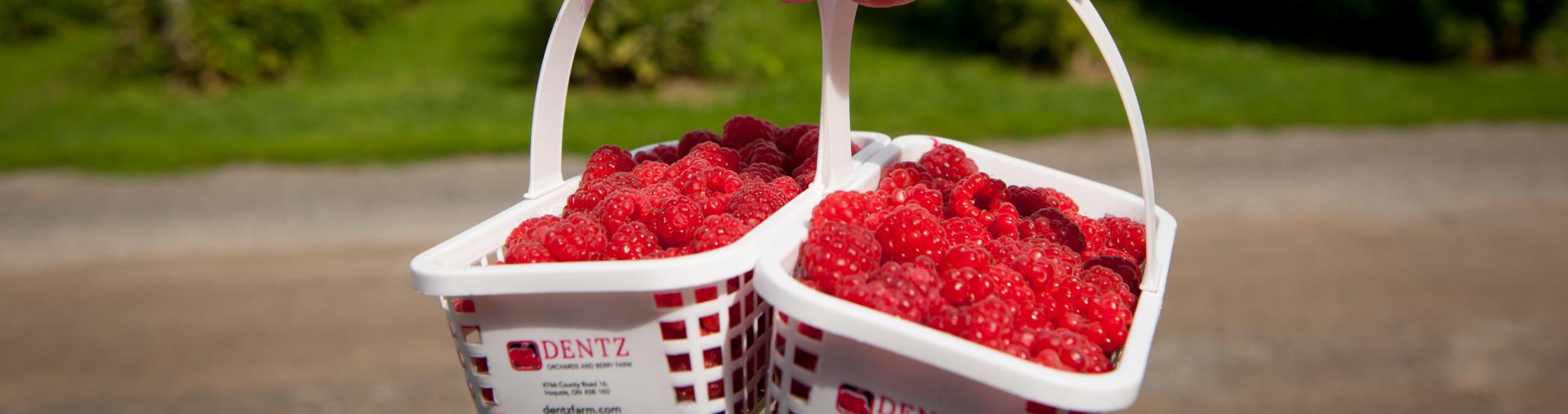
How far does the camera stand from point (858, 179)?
169cm

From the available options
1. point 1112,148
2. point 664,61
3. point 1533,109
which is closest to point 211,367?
point 664,61

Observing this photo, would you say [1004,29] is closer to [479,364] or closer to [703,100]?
[703,100]

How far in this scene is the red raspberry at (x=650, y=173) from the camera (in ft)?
5.68

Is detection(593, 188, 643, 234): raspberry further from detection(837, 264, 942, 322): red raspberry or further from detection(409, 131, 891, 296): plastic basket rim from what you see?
detection(837, 264, 942, 322): red raspberry

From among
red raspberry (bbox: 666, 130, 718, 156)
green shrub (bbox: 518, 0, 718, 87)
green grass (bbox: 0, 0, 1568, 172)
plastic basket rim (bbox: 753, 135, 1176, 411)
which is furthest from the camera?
green shrub (bbox: 518, 0, 718, 87)

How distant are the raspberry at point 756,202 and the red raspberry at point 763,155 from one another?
23cm

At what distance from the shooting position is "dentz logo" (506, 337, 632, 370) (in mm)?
1388

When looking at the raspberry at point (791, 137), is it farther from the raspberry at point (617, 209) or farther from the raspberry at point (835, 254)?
the raspberry at point (835, 254)

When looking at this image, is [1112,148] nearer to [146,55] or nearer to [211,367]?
[211,367]

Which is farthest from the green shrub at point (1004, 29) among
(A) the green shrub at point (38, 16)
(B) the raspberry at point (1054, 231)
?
(A) the green shrub at point (38, 16)

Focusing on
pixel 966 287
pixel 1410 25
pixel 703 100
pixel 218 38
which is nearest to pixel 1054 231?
pixel 966 287

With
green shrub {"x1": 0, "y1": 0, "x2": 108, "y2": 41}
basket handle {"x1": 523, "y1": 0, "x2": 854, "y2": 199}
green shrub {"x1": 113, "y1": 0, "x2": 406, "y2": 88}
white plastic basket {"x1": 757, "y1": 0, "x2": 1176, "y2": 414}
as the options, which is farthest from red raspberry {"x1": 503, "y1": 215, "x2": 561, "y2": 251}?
green shrub {"x1": 0, "y1": 0, "x2": 108, "y2": 41}

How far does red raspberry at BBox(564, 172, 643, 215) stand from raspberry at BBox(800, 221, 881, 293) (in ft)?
1.20

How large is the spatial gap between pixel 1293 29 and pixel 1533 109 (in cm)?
276
